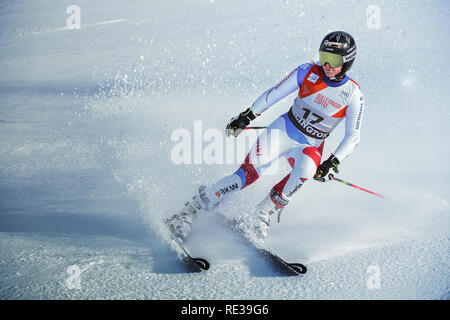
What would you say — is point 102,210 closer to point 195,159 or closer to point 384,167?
point 195,159

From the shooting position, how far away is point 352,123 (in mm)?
3240

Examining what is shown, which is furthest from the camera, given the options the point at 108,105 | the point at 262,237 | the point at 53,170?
the point at 108,105

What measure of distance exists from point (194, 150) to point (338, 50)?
2573 millimetres

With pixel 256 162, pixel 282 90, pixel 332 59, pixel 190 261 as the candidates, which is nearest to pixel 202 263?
pixel 190 261

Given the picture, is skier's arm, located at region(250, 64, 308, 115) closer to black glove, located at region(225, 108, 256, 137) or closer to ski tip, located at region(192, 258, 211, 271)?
black glove, located at region(225, 108, 256, 137)

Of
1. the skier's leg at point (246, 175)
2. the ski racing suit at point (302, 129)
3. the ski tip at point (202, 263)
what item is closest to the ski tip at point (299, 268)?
the ski racing suit at point (302, 129)

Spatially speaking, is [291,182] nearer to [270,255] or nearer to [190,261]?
[270,255]

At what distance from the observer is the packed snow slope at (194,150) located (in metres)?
3.16

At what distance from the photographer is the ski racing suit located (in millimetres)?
3201

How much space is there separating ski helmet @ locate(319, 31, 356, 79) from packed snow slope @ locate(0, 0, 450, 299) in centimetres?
150

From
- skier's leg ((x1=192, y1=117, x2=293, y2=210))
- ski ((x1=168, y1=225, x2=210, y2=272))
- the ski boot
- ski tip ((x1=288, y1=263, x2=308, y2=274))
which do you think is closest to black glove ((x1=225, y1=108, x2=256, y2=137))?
skier's leg ((x1=192, y1=117, x2=293, y2=210))
